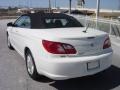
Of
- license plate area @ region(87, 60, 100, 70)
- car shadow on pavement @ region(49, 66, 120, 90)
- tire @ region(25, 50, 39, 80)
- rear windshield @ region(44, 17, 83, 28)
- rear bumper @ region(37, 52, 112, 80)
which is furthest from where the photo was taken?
rear windshield @ region(44, 17, 83, 28)

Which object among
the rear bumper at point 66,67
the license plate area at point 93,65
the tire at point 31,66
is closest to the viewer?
the rear bumper at point 66,67

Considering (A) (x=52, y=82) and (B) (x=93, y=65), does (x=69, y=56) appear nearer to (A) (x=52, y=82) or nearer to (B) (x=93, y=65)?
(B) (x=93, y=65)

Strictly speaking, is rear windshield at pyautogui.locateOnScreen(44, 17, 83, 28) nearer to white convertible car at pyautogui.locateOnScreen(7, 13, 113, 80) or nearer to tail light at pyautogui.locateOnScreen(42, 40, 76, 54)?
white convertible car at pyautogui.locateOnScreen(7, 13, 113, 80)

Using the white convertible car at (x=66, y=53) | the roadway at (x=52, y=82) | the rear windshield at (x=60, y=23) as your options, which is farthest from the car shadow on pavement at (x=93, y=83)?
the rear windshield at (x=60, y=23)

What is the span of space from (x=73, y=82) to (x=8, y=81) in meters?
1.46

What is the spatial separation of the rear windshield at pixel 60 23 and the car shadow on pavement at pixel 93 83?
52.6 inches

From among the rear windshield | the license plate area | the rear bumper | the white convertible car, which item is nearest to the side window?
the rear windshield

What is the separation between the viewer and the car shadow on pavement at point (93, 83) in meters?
5.21

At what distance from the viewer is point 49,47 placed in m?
4.82

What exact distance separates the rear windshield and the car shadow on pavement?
134 centimetres

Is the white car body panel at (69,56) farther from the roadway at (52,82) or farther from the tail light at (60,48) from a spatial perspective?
the roadway at (52,82)

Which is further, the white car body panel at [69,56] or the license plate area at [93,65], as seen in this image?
the license plate area at [93,65]

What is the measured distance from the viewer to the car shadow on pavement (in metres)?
5.21

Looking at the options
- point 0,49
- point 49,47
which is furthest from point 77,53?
point 0,49
